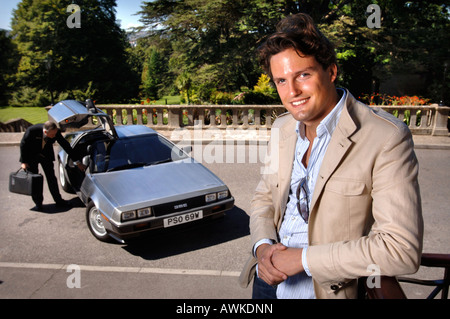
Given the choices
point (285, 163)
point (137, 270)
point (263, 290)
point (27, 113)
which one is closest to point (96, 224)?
point (137, 270)

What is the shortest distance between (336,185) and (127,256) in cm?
407

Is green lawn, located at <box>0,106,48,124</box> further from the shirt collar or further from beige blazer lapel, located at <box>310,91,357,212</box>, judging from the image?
beige blazer lapel, located at <box>310,91,357,212</box>

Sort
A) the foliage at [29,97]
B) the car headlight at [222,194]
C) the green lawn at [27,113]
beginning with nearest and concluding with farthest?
the car headlight at [222,194]
the green lawn at [27,113]
the foliage at [29,97]

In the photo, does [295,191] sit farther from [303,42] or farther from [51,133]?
[51,133]

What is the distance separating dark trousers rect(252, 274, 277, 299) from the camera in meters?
1.91

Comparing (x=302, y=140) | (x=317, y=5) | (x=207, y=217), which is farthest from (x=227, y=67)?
(x=302, y=140)

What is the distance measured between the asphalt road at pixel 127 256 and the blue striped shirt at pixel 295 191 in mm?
2333

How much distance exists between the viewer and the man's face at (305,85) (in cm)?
162

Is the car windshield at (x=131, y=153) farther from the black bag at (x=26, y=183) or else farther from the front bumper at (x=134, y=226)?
the black bag at (x=26, y=183)

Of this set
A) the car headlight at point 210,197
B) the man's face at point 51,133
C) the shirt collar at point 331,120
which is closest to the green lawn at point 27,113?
the man's face at point 51,133

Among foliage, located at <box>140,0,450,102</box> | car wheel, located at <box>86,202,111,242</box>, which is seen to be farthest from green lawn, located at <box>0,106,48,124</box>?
car wheel, located at <box>86,202,111,242</box>

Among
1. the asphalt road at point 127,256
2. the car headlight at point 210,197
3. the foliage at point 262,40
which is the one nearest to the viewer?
the asphalt road at point 127,256

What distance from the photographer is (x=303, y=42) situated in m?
1.60
